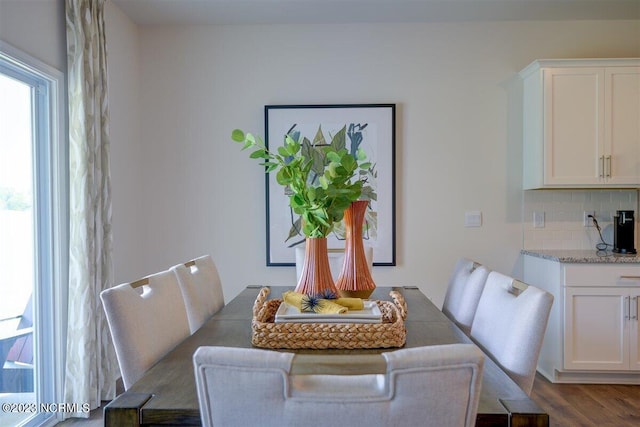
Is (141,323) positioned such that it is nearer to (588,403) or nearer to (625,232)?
(588,403)

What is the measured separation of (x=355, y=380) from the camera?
0.69m

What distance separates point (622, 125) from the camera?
3.09 metres

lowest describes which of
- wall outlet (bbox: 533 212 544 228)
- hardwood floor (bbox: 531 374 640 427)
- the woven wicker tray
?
hardwood floor (bbox: 531 374 640 427)

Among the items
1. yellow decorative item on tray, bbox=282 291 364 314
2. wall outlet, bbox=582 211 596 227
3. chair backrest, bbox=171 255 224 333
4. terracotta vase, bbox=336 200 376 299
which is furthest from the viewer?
wall outlet, bbox=582 211 596 227

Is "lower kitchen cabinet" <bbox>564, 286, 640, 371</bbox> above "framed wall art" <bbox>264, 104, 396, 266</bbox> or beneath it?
beneath

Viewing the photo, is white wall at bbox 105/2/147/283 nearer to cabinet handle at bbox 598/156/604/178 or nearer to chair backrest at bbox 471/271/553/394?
chair backrest at bbox 471/271/553/394

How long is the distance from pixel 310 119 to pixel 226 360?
2.92m

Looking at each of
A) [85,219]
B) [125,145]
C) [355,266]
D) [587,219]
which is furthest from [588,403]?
[125,145]

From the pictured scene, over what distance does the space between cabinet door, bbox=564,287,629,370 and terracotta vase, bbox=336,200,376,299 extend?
1877 mm

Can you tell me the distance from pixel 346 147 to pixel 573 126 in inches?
63.5

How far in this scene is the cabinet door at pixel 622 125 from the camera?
307cm

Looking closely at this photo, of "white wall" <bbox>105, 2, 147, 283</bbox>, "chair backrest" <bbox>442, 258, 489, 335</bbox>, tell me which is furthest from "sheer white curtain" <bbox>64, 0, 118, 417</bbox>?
"chair backrest" <bbox>442, 258, 489, 335</bbox>

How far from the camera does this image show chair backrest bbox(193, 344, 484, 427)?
66 centimetres

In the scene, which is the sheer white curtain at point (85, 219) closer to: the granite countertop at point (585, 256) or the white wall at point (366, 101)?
the white wall at point (366, 101)
